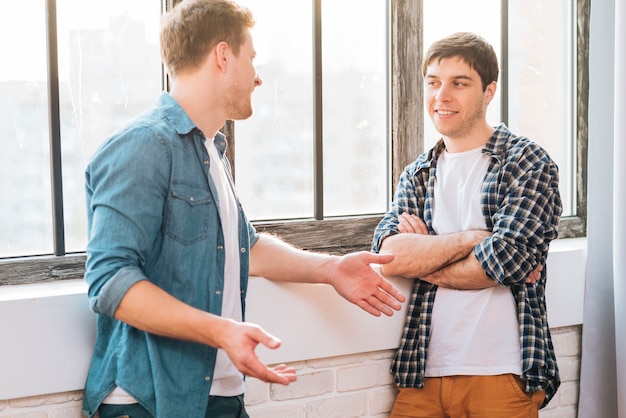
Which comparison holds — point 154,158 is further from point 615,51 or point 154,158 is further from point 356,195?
point 615,51

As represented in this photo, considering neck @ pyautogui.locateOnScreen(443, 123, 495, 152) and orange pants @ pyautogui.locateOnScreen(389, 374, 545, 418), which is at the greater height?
neck @ pyautogui.locateOnScreen(443, 123, 495, 152)

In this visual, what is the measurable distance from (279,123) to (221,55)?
765 millimetres

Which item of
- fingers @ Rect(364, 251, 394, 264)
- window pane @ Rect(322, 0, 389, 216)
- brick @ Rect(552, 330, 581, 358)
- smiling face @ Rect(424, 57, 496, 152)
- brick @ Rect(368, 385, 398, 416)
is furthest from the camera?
brick @ Rect(552, 330, 581, 358)

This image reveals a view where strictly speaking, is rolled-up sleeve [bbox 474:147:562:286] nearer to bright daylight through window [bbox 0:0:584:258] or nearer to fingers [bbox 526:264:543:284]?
fingers [bbox 526:264:543:284]

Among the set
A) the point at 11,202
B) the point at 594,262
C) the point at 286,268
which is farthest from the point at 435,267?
the point at 11,202

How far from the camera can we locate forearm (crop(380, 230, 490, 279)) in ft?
7.04

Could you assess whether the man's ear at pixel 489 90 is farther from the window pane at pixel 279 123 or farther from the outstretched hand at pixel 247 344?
the outstretched hand at pixel 247 344

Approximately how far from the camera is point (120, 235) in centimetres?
150

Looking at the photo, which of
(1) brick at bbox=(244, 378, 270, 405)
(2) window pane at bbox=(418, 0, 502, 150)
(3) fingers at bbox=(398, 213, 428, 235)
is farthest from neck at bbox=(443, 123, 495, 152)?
(1) brick at bbox=(244, 378, 270, 405)

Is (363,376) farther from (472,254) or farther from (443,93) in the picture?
(443,93)

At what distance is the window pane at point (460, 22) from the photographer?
9.10ft

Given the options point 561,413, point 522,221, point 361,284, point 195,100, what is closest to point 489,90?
point 522,221

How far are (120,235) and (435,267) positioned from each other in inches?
38.1

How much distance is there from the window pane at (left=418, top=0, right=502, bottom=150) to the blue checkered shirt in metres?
0.55
